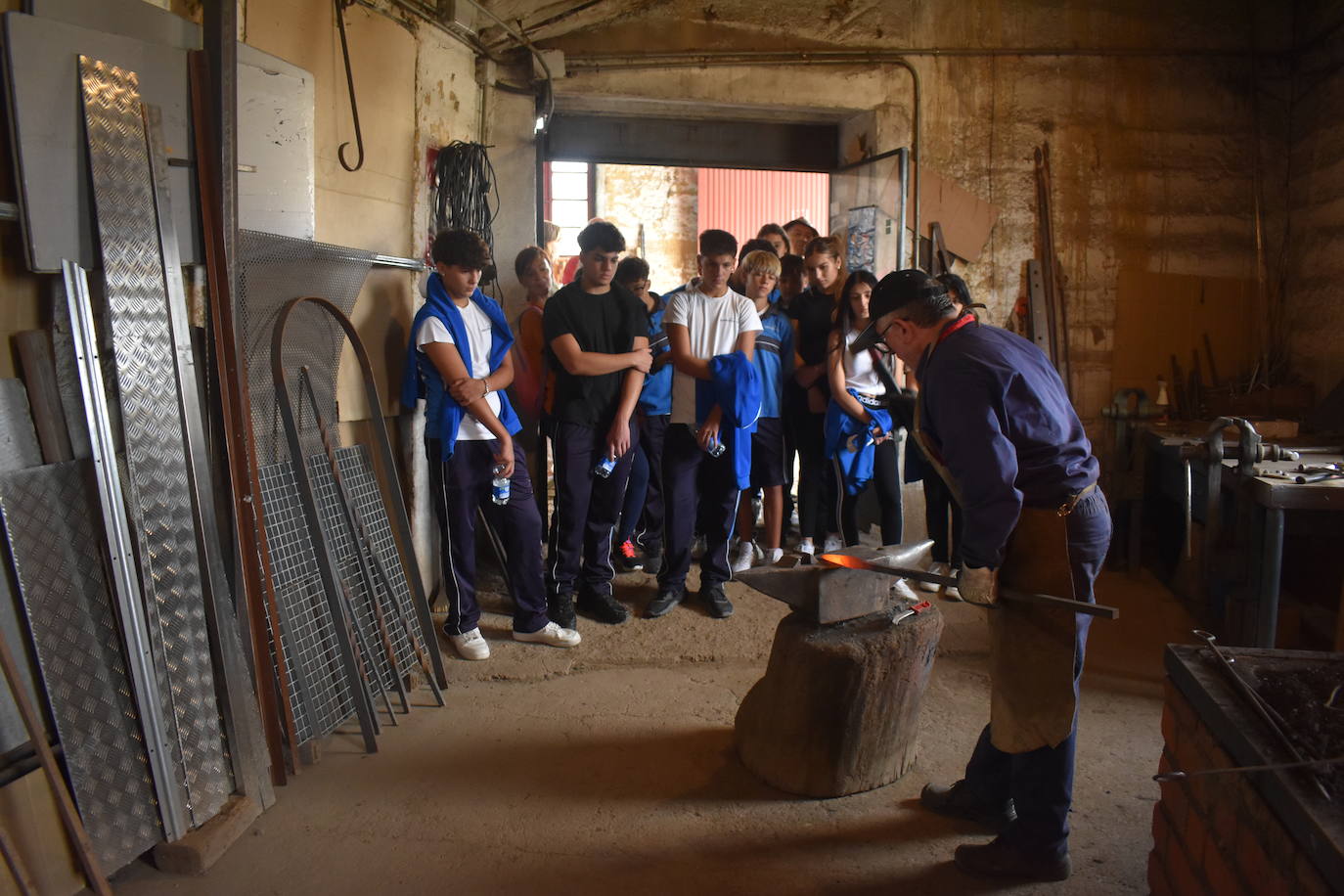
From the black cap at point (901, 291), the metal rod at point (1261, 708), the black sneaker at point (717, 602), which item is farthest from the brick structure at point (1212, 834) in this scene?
the black sneaker at point (717, 602)

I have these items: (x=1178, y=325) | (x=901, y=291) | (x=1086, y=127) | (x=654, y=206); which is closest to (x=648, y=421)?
(x=901, y=291)

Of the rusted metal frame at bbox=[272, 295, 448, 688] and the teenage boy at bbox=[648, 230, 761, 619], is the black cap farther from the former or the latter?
the rusted metal frame at bbox=[272, 295, 448, 688]

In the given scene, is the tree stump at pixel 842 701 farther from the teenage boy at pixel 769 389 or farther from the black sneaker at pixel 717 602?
the teenage boy at pixel 769 389

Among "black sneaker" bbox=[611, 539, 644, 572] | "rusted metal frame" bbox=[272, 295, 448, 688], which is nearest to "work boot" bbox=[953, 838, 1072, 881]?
"rusted metal frame" bbox=[272, 295, 448, 688]

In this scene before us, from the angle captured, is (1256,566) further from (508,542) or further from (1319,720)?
(508,542)

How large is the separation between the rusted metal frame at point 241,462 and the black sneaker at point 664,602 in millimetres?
1794

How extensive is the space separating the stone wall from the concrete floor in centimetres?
1041

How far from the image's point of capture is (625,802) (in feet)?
9.19

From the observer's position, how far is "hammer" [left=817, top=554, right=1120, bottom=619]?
2.09 m

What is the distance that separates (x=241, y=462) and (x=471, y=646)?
4.68 feet

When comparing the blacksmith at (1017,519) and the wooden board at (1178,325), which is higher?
the wooden board at (1178,325)

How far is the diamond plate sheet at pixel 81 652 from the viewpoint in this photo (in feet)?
7.22

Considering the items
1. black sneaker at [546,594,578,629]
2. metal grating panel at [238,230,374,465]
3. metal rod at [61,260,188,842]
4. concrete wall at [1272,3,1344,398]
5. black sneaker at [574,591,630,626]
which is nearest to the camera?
metal rod at [61,260,188,842]

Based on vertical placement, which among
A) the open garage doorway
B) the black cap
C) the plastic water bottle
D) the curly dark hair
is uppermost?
the open garage doorway
